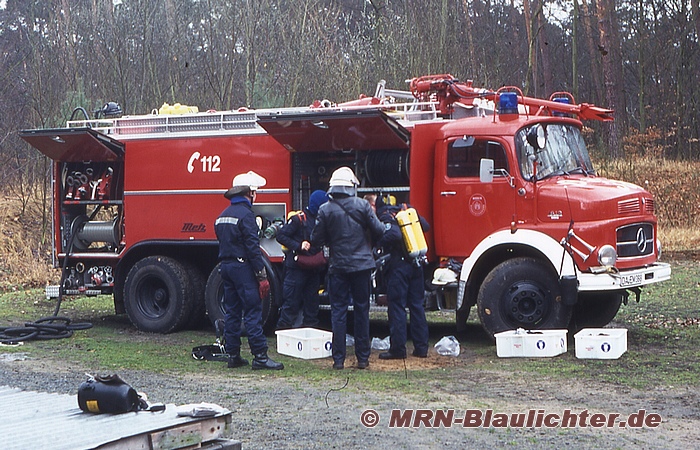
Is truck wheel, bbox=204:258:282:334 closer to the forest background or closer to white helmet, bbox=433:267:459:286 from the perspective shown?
white helmet, bbox=433:267:459:286

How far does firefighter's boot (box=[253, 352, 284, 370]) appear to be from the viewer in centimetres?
1027

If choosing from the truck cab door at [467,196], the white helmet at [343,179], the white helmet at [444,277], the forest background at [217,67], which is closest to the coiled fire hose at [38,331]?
the white helmet at [343,179]

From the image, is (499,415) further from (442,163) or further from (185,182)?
(185,182)

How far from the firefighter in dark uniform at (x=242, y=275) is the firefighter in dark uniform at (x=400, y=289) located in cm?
136

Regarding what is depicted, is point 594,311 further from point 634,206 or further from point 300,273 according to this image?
point 300,273

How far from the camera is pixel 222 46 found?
22922 mm

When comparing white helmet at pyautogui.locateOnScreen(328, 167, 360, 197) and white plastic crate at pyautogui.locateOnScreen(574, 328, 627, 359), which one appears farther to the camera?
white helmet at pyautogui.locateOnScreen(328, 167, 360, 197)

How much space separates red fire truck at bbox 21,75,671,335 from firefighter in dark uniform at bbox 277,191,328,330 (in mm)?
446

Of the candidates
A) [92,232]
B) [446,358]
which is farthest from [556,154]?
[92,232]

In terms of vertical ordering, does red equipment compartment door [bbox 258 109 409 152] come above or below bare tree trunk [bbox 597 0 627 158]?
below

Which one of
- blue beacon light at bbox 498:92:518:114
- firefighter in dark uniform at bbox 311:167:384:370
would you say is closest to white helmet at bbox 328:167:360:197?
firefighter in dark uniform at bbox 311:167:384:370

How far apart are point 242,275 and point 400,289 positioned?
175 centimetres

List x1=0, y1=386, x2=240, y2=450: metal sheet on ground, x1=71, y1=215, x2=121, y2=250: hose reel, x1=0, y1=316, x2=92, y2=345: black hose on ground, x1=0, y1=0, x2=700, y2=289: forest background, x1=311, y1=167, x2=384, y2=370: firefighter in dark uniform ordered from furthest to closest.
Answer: x1=0, y1=0, x2=700, y2=289: forest background, x1=71, y1=215, x2=121, y2=250: hose reel, x1=0, y1=316, x2=92, y2=345: black hose on ground, x1=311, y1=167, x2=384, y2=370: firefighter in dark uniform, x1=0, y1=386, x2=240, y2=450: metal sheet on ground

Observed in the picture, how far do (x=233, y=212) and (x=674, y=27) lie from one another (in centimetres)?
2447
